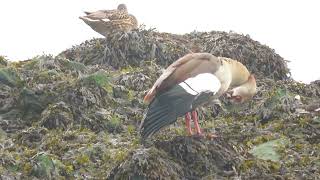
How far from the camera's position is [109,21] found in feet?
48.4

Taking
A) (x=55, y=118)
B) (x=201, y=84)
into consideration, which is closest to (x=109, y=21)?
(x=55, y=118)

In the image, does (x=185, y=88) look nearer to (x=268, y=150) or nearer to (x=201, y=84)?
(x=201, y=84)

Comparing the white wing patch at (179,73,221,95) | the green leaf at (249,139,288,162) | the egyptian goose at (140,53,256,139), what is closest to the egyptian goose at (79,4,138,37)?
the green leaf at (249,139,288,162)

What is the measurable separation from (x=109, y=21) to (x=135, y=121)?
4.54 m

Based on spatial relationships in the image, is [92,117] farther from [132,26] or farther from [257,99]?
[132,26]

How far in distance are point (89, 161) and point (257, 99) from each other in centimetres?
332

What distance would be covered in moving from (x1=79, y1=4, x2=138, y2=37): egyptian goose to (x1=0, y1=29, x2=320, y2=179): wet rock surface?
2.11ft

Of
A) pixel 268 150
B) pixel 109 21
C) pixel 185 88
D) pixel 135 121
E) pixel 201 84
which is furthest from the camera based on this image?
pixel 109 21

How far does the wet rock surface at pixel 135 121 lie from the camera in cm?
821

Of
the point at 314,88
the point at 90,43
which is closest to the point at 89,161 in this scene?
the point at 314,88

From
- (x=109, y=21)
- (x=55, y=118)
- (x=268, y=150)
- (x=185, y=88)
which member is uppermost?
(x=109, y=21)

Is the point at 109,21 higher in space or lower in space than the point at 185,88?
higher

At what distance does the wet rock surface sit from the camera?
8211 millimetres

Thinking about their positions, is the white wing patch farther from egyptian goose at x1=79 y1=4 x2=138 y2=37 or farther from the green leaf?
egyptian goose at x1=79 y1=4 x2=138 y2=37
